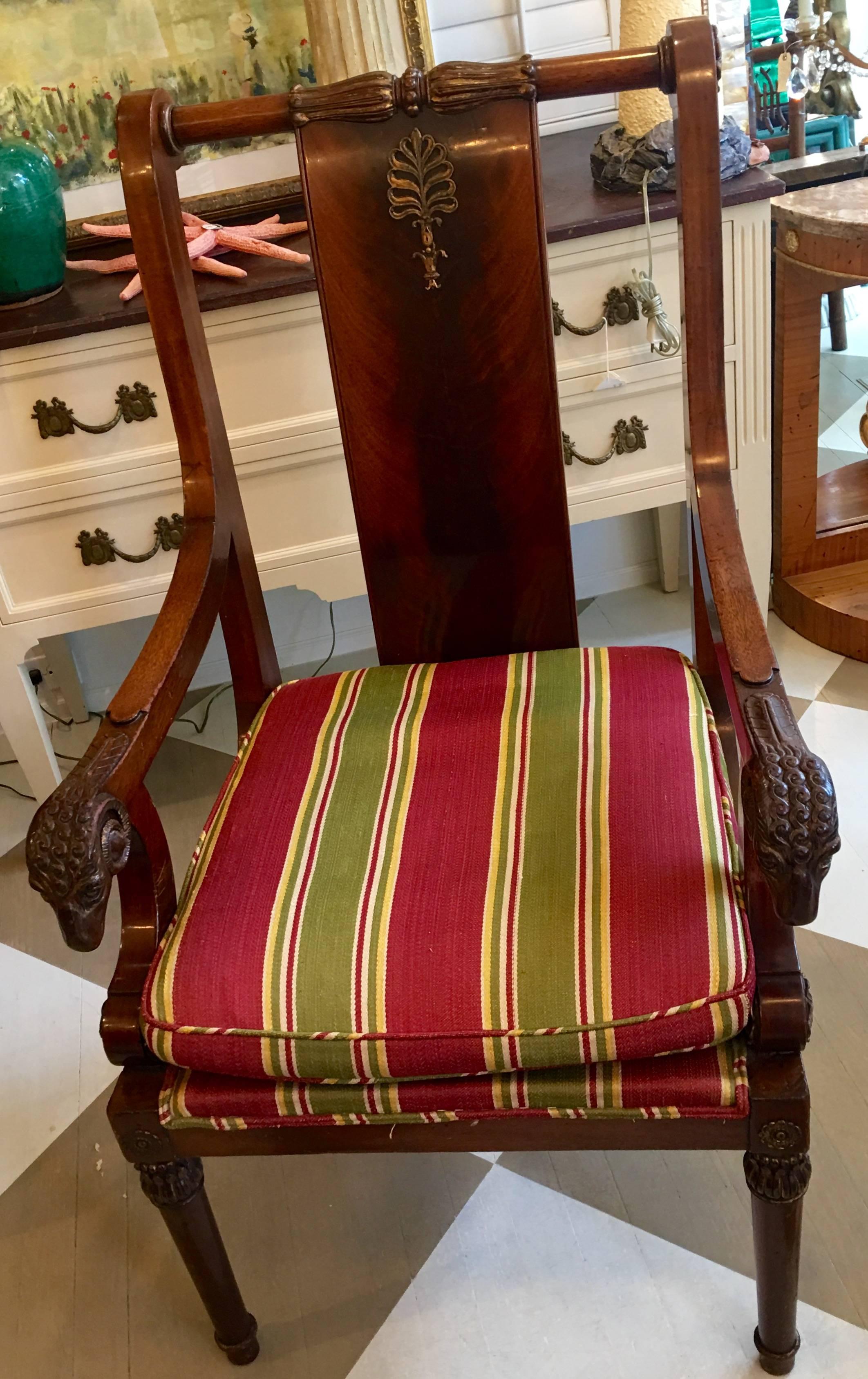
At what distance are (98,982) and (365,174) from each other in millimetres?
1115

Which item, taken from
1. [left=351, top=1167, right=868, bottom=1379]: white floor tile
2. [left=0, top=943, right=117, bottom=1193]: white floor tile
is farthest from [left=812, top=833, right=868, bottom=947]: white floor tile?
[left=0, top=943, right=117, bottom=1193]: white floor tile

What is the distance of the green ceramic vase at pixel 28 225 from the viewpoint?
4.57 feet

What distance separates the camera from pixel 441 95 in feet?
3.18

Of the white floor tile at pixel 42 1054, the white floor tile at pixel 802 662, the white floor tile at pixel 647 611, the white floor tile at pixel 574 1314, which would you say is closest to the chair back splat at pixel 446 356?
the white floor tile at pixel 574 1314

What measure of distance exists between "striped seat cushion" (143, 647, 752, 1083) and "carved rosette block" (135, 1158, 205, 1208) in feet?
0.42

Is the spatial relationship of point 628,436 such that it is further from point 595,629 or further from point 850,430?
point 850,430

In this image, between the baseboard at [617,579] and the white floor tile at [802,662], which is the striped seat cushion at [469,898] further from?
the baseboard at [617,579]

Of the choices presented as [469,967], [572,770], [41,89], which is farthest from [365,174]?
[41,89]

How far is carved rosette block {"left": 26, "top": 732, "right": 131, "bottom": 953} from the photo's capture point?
0.76 metres

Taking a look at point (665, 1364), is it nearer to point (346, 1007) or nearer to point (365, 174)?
point (346, 1007)

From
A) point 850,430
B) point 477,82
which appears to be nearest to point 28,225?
point 477,82

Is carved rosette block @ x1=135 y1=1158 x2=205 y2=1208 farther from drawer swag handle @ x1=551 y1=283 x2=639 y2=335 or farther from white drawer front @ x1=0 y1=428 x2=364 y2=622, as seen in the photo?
drawer swag handle @ x1=551 y1=283 x2=639 y2=335

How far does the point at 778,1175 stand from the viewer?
2.73ft

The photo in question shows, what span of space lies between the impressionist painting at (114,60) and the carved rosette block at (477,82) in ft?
2.47
